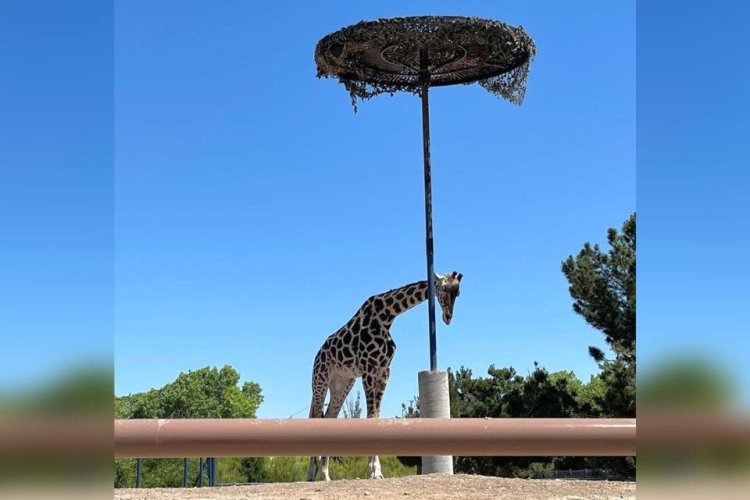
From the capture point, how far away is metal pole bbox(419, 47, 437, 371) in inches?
273

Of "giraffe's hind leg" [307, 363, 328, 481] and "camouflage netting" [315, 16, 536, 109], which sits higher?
"camouflage netting" [315, 16, 536, 109]

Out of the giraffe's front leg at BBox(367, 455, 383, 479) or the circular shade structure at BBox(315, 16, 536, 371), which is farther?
the circular shade structure at BBox(315, 16, 536, 371)

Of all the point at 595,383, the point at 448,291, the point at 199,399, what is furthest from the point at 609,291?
the point at 199,399

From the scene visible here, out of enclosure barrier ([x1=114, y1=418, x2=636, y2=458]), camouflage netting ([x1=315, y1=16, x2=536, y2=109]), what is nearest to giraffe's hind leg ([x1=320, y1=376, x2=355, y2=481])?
camouflage netting ([x1=315, y1=16, x2=536, y2=109])

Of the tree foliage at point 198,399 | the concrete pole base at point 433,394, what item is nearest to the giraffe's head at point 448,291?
the concrete pole base at point 433,394

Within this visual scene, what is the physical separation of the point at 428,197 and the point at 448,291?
0.85m

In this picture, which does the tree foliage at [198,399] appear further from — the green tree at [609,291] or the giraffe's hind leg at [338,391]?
the giraffe's hind leg at [338,391]

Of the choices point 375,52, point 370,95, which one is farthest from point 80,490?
point 370,95

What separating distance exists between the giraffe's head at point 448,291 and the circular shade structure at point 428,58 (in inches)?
6.0

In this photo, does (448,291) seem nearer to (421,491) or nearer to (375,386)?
(375,386)

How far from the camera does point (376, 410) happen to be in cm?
679

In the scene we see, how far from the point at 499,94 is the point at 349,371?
314 centimetres

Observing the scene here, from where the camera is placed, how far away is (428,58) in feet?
24.6

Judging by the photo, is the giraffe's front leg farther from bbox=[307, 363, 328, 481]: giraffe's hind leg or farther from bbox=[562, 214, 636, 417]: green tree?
bbox=[562, 214, 636, 417]: green tree
